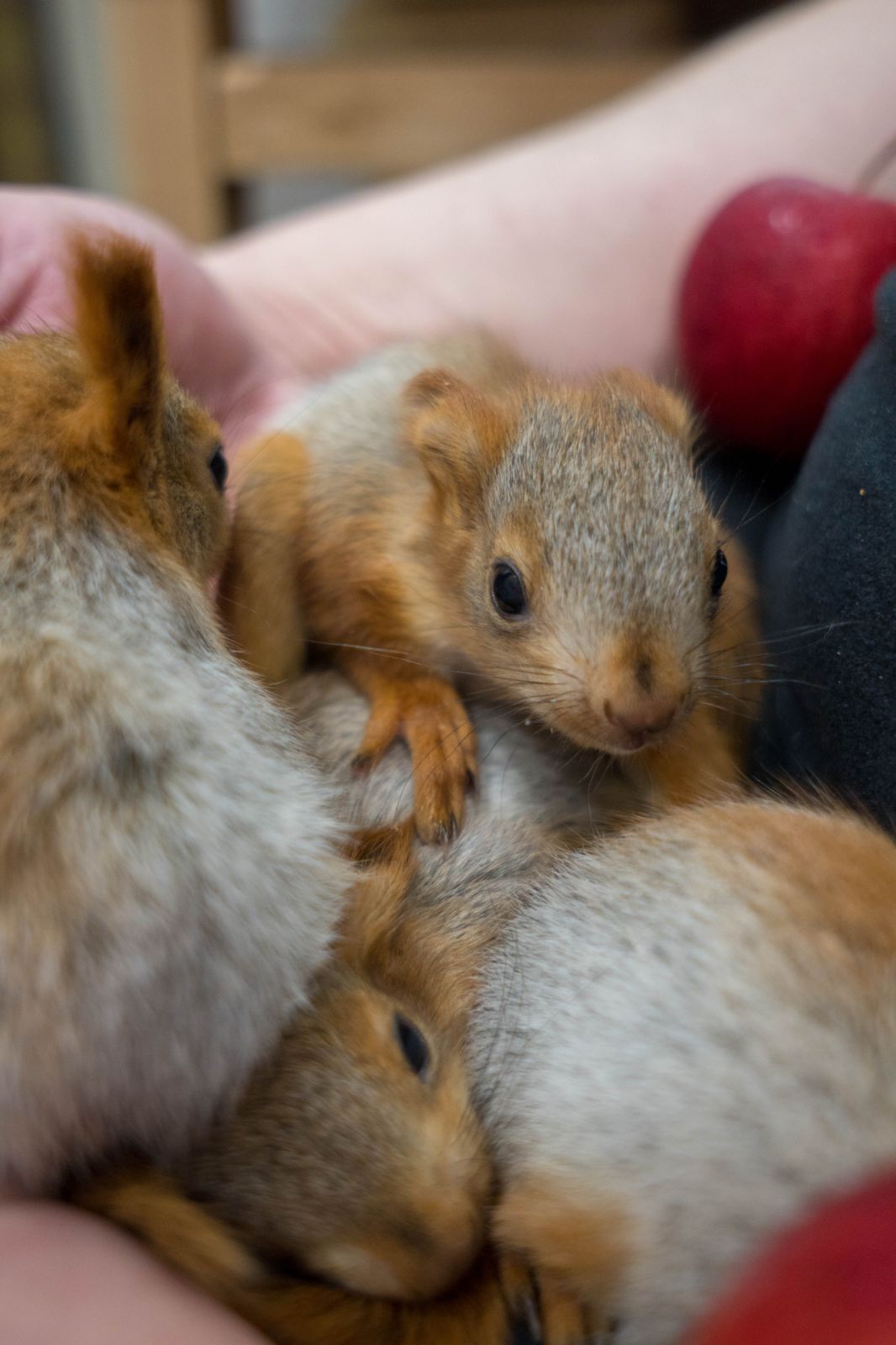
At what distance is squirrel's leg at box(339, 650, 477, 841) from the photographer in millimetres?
1031

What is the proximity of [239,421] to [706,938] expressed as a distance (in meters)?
1.11

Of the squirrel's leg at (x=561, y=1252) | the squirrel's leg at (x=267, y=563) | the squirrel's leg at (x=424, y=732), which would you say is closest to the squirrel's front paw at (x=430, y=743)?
the squirrel's leg at (x=424, y=732)

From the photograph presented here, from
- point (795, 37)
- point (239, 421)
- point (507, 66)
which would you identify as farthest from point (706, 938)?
point (507, 66)

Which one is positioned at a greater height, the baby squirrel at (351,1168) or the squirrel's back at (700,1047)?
the squirrel's back at (700,1047)

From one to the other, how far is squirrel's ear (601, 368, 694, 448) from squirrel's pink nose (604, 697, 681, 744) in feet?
1.14

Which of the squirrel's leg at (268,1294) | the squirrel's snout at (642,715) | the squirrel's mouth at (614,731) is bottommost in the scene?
the squirrel's leg at (268,1294)

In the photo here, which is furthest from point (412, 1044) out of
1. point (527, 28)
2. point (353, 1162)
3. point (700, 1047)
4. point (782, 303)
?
point (527, 28)

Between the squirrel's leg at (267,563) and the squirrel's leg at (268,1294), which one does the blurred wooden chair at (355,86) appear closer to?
the squirrel's leg at (267,563)

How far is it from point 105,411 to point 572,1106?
1.91ft

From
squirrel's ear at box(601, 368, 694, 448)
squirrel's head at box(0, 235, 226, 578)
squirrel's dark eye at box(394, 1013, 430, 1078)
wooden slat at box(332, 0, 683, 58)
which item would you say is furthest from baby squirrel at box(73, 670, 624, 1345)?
wooden slat at box(332, 0, 683, 58)

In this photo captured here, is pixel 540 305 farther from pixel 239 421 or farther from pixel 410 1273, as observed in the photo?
pixel 410 1273

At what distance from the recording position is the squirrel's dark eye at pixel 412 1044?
0.83m

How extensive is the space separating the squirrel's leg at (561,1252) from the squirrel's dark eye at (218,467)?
624 millimetres

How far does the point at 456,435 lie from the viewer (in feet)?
3.76
